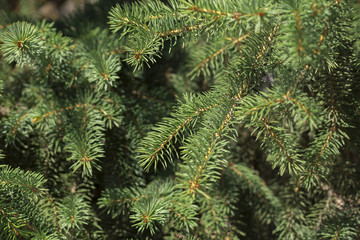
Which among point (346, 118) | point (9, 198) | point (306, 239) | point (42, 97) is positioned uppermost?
point (42, 97)

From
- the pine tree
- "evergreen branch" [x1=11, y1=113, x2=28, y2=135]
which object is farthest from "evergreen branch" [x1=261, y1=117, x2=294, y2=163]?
"evergreen branch" [x1=11, y1=113, x2=28, y2=135]

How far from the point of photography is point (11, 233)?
0.46 metres

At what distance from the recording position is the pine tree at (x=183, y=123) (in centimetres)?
43

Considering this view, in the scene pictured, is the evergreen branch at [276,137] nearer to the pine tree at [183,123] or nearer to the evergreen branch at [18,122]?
the pine tree at [183,123]

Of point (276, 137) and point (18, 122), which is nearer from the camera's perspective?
point (276, 137)

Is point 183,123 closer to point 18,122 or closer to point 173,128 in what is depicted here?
point 173,128

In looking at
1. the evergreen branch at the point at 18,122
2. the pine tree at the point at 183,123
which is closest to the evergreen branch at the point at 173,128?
the pine tree at the point at 183,123

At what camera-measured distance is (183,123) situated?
487 mm

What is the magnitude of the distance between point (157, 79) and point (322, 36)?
1.41 feet

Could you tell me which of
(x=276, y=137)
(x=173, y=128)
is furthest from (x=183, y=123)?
(x=276, y=137)

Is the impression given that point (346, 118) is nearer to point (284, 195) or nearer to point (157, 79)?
point (284, 195)

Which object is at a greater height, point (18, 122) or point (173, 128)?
point (18, 122)

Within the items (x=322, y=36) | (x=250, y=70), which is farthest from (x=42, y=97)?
(x=322, y=36)

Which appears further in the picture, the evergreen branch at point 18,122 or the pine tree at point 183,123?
the evergreen branch at point 18,122
